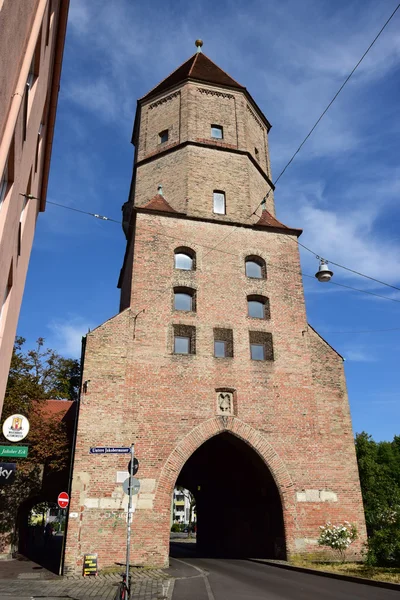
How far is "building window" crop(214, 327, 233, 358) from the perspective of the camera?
17.4 m

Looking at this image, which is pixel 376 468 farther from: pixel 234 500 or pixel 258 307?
pixel 258 307

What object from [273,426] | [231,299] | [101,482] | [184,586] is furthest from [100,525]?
[231,299]

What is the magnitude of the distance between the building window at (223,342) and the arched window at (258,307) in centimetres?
148

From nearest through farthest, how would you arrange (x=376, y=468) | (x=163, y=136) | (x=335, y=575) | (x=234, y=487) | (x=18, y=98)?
(x=18, y=98), (x=335, y=575), (x=234, y=487), (x=163, y=136), (x=376, y=468)

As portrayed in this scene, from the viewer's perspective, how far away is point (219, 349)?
1748cm

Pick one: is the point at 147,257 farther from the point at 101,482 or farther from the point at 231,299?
the point at 101,482

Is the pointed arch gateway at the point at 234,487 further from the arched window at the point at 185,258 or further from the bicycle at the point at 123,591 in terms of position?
the bicycle at the point at 123,591

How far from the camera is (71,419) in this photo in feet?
66.7

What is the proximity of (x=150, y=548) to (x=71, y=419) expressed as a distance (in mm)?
7965

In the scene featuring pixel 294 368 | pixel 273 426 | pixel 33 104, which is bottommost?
pixel 273 426

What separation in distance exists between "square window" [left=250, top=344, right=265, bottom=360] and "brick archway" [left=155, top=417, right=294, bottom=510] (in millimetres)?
2695

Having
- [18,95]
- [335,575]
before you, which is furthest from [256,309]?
[18,95]

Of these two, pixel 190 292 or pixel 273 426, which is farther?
pixel 190 292

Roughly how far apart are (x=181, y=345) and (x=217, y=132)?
11446 mm
